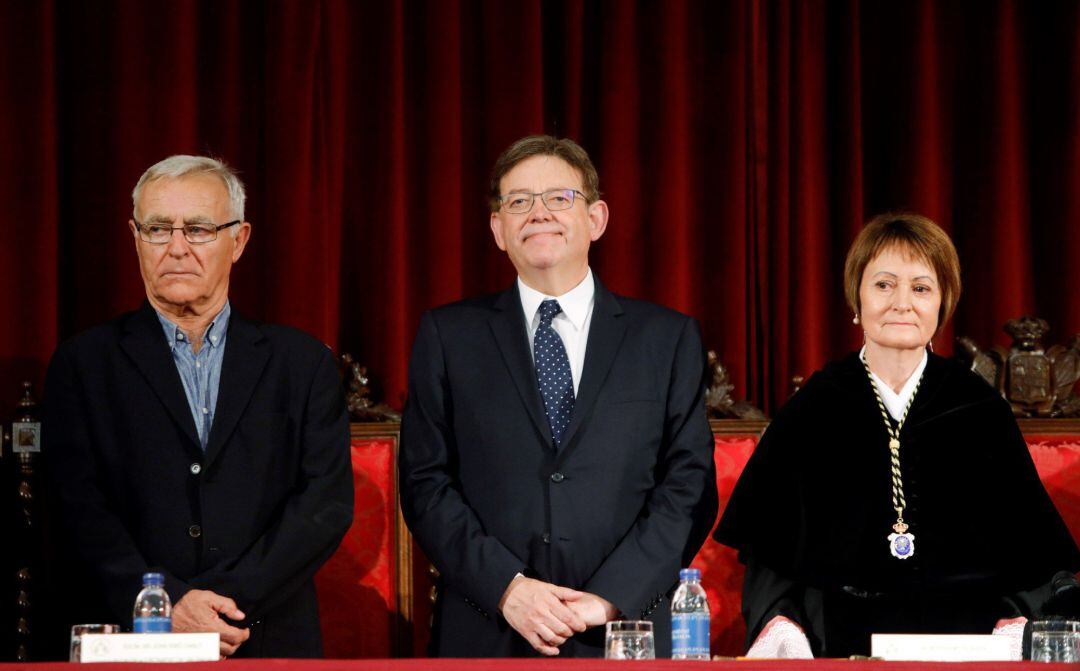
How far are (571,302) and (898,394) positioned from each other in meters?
0.76

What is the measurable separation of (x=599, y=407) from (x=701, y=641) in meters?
0.72

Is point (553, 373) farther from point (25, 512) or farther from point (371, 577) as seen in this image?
point (25, 512)

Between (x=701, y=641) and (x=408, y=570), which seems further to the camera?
(x=408, y=570)

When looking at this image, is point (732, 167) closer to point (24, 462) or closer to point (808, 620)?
point (808, 620)

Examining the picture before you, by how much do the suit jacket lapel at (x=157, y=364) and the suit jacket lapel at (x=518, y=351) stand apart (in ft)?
2.28

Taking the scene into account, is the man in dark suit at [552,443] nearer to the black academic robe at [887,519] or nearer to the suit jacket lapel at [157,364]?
the black academic robe at [887,519]

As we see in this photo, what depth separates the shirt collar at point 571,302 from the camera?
3234 mm

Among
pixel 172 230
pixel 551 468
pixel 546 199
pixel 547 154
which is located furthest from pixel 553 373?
pixel 172 230

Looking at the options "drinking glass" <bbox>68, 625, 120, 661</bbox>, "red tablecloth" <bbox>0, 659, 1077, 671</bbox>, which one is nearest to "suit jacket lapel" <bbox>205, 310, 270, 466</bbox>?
"drinking glass" <bbox>68, 625, 120, 661</bbox>

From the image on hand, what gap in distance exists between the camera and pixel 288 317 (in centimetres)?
408

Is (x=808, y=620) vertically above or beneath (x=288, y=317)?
beneath

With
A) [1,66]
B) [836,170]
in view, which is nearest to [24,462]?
[1,66]

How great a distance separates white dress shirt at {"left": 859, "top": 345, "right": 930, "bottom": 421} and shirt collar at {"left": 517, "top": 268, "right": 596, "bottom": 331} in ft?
2.19

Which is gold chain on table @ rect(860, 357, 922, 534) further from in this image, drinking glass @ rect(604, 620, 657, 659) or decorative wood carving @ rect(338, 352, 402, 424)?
decorative wood carving @ rect(338, 352, 402, 424)
